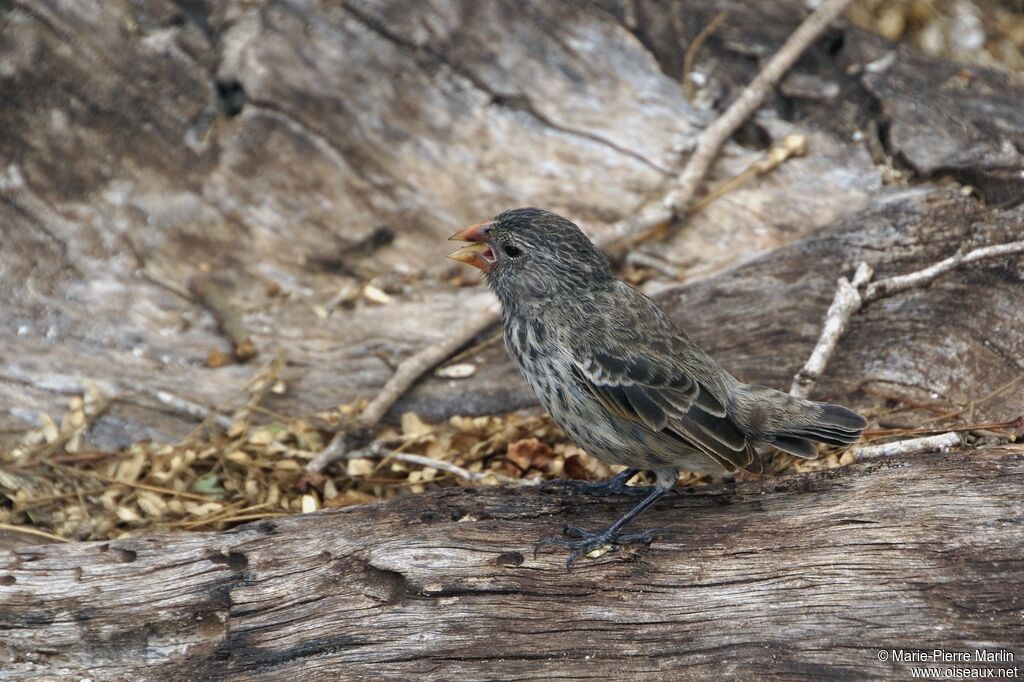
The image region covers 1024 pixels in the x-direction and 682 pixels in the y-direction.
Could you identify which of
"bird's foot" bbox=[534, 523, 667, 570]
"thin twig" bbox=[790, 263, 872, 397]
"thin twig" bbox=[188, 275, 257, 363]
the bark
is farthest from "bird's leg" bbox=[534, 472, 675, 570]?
"thin twig" bbox=[188, 275, 257, 363]

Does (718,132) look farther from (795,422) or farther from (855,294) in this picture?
(795,422)

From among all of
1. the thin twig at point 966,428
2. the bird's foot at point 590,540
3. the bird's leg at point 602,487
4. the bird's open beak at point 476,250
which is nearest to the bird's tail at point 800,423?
the thin twig at point 966,428

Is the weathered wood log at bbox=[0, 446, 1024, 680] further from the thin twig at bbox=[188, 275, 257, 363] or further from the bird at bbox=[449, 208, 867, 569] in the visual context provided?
the thin twig at bbox=[188, 275, 257, 363]

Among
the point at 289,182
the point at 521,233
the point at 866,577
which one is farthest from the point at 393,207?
the point at 866,577

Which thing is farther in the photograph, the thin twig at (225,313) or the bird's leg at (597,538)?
the thin twig at (225,313)

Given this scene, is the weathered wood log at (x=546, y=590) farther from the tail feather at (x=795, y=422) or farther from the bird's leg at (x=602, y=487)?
the bird's leg at (x=602, y=487)

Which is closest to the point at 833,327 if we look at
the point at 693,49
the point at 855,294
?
the point at 855,294
